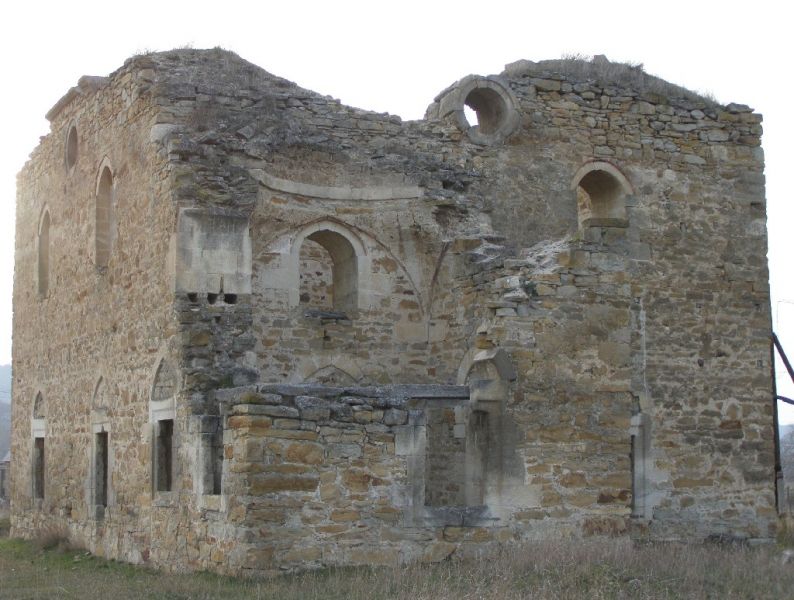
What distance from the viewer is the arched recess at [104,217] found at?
15680 mm

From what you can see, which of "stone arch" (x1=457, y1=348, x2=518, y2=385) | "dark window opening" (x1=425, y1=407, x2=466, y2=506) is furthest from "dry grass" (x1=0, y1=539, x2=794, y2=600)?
"dark window opening" (x1=425, y1=407, x2=466, y2=506)

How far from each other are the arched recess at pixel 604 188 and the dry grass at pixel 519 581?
236 inches

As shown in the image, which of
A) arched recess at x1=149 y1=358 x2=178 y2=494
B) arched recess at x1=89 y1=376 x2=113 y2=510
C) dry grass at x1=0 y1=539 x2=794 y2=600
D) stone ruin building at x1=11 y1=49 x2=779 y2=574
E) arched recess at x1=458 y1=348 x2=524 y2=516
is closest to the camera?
dry grass at x1=0 y1=539 x2=794 y2=600

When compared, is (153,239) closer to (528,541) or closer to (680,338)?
(528,541)

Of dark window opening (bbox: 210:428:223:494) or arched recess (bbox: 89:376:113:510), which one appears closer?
dark window opening (bbox: 210:428:223:494)

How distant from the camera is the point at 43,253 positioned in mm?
18516

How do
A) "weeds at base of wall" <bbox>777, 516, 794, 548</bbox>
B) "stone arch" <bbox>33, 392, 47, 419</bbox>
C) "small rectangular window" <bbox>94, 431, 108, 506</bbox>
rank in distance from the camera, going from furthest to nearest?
"stone arch" <bbox>33, 392, 47, 419</bbox>, "weeds at base of wall" <bbox>777, 516, 794, 548</bbox>, "small rectangular window" <bbox>94, 431, 108, 506</bbox>

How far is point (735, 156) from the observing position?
56.0 ft

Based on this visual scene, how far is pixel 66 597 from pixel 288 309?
5209 millimetres

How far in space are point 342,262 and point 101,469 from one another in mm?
4221

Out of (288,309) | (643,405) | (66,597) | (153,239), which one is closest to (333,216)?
(288,309)

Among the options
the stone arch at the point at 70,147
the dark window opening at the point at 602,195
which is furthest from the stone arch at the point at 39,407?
the dark window opening at the point at 602,195

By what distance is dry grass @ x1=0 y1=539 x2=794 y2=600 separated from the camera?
9281mm

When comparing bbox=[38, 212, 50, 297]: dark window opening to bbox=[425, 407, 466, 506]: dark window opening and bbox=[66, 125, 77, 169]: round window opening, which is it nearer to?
bbox=[66, 125, 77, 169]: round window opening
